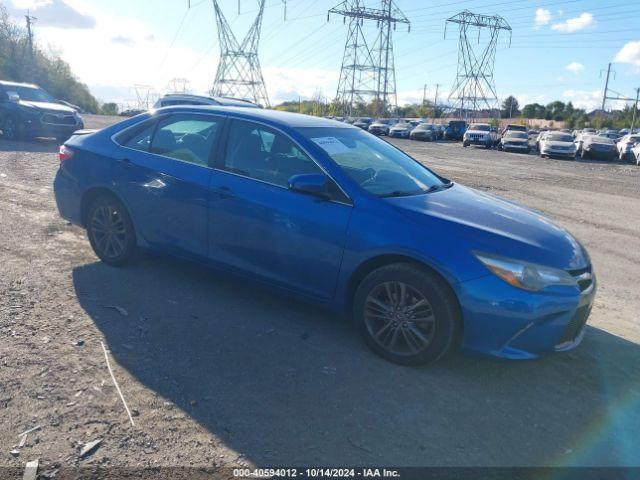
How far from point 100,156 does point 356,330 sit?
3.10 meters

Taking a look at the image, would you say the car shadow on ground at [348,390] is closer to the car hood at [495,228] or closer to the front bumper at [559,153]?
the car hood at [495,228]

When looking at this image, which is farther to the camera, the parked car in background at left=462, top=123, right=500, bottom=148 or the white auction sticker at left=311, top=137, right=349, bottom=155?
the parked car in background at left=462, top=123, right=500, bottom=148

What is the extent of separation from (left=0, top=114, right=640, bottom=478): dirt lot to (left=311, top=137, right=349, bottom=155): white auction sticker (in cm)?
136

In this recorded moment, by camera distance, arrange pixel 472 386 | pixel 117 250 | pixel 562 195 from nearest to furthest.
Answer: pixel 472 386
pixel 117 250
pixel 562 195

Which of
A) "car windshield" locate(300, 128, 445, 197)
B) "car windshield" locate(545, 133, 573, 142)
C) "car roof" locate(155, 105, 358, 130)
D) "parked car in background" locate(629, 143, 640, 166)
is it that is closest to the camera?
"car windshield" locate(300, 128, 445, 197)

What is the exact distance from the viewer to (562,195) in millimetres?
13273

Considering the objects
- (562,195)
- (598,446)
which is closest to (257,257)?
(598,446)

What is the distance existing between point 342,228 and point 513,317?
1.28 metres

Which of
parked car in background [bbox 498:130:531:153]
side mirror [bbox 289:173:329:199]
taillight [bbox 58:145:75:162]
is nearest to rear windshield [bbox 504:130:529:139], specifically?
parked car in background [bbox 498:130:531:153]

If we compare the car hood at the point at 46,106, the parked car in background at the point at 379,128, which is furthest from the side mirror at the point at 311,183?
the parked car in background at the point at 379,128

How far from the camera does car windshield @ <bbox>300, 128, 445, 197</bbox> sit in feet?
13.9

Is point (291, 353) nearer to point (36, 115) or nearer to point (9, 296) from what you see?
point (9, 296)

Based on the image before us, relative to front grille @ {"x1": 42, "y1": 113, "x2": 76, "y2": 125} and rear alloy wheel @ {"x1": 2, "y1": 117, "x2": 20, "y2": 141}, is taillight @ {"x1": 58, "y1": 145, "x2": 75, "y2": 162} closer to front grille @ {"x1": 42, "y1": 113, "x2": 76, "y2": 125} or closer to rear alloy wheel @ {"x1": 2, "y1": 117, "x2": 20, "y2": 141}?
front grille @ {"x1": 42, "y1": 113, "x2": 76, "y2": 125}

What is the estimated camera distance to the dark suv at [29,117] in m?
16.7
